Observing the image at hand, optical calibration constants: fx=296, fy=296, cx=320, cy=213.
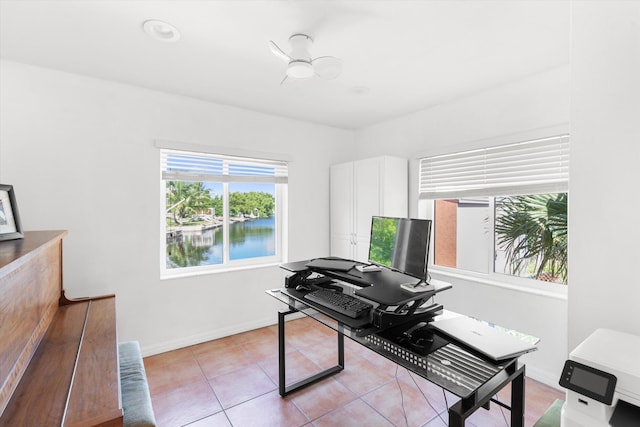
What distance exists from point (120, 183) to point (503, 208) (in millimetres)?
3502

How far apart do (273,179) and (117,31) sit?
197cm

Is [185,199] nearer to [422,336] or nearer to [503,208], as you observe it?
[422,336]

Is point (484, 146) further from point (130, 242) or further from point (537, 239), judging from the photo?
point (130, 242)

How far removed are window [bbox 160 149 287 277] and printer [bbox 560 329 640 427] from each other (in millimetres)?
3005

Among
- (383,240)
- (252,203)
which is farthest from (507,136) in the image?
(252,203)

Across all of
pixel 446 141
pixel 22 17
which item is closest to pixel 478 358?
pixel 446 141

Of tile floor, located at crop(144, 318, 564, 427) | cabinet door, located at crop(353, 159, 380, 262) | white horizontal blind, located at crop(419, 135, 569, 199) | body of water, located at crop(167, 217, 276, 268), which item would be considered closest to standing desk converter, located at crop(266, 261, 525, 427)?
tile floor, located at crop(144, 318, 564, 427)

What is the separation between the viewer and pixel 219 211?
10.9 feet

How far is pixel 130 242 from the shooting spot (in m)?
2.71

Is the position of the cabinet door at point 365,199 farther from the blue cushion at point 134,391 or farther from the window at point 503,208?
the blue cushion at point 134,391

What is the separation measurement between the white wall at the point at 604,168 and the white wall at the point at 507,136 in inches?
41.9

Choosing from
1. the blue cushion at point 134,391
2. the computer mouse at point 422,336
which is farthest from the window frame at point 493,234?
the blue cushion at point 134,391

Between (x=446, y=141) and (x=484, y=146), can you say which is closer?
(x=484, y=146)

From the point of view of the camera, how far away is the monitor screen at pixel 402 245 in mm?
1546
